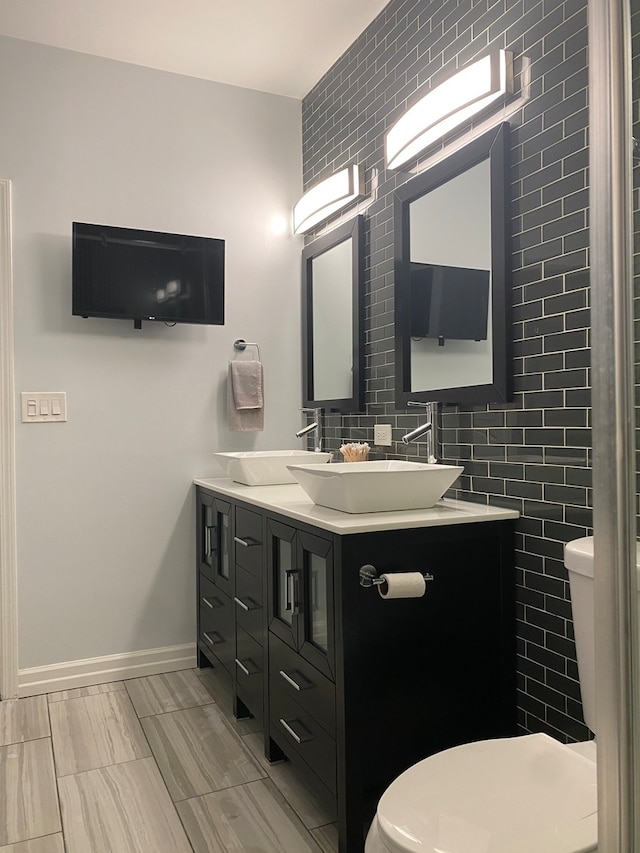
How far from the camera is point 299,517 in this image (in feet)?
6.06

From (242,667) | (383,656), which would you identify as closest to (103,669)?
(242,667)

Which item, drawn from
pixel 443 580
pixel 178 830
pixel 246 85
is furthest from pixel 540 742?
pixel 246 85

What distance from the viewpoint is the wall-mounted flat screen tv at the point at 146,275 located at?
2.76 meters

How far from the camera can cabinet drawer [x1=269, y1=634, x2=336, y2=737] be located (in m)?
1.71

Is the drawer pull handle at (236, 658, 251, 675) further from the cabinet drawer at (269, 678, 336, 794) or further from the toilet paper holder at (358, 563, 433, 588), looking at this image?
the toilet paper holder at (358, 563, 433, 588)

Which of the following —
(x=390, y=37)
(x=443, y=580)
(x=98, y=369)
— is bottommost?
(x=443, y=580)

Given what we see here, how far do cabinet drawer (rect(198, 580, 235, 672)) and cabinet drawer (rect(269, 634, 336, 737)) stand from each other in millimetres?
451

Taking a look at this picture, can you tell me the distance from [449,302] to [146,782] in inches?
70.0

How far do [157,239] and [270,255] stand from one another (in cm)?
59

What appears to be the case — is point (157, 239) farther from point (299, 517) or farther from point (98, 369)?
point (299, 517)

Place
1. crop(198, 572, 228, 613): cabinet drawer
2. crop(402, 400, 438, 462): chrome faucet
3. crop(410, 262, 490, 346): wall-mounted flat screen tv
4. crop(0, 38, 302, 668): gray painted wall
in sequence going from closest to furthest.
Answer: crop(410, 262, 490, 346): wall-mounted flat screen tv, crop(402, 400, 438, 462): chrome faucet, crop(198, 572, 228, 613): cabinet drawer, crop(0, 38, 302, 668): gray painted wall

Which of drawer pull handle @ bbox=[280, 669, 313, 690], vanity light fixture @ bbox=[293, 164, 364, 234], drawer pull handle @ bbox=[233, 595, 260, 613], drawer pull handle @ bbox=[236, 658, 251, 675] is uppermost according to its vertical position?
vanity light fixture @ bbox=[293, 164, 364, 234]

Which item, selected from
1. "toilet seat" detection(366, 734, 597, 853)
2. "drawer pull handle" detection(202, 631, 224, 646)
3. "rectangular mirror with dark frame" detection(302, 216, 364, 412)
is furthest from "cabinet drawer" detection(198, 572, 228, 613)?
"toilet seat" detection(366, 734, 597, 853)

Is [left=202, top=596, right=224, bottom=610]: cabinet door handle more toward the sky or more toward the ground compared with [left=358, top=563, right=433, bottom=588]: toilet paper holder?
more toward the ground
